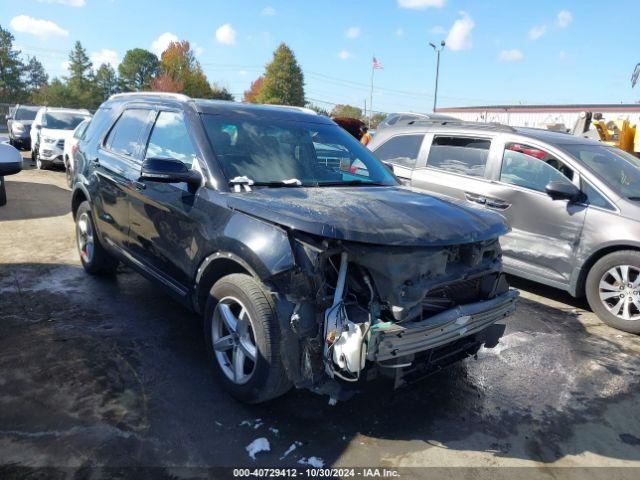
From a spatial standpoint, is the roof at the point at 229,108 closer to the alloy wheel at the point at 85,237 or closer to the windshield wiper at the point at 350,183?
the windshield wiper at the point at 350,183

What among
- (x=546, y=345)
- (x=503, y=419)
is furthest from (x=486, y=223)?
(x=546, y=345)

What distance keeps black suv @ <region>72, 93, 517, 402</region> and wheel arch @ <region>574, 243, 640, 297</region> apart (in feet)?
6.75

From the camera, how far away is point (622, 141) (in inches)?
492

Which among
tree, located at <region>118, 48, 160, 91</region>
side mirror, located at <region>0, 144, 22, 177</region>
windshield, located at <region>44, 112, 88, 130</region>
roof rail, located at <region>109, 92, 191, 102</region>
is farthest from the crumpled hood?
tree, located at <region>118, 48, 160, 91</region>

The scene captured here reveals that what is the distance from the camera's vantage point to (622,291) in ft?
15.5

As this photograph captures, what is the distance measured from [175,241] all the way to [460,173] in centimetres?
383

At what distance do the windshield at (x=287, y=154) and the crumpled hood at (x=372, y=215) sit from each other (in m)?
0.27

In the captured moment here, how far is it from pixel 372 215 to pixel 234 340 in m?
1.18

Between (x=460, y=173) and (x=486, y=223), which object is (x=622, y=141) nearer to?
(x=460, y=173)

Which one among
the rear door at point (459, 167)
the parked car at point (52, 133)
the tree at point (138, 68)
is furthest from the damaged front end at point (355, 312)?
the tree at point (138, 68)

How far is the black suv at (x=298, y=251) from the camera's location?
2.65 m

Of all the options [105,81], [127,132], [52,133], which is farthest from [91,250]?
[105,81]

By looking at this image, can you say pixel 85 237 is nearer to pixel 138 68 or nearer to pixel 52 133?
pixel 52 133

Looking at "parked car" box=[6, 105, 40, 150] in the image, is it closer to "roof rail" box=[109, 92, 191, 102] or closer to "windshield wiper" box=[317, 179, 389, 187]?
"roof rail" box=[109, 92, 191, 102]
